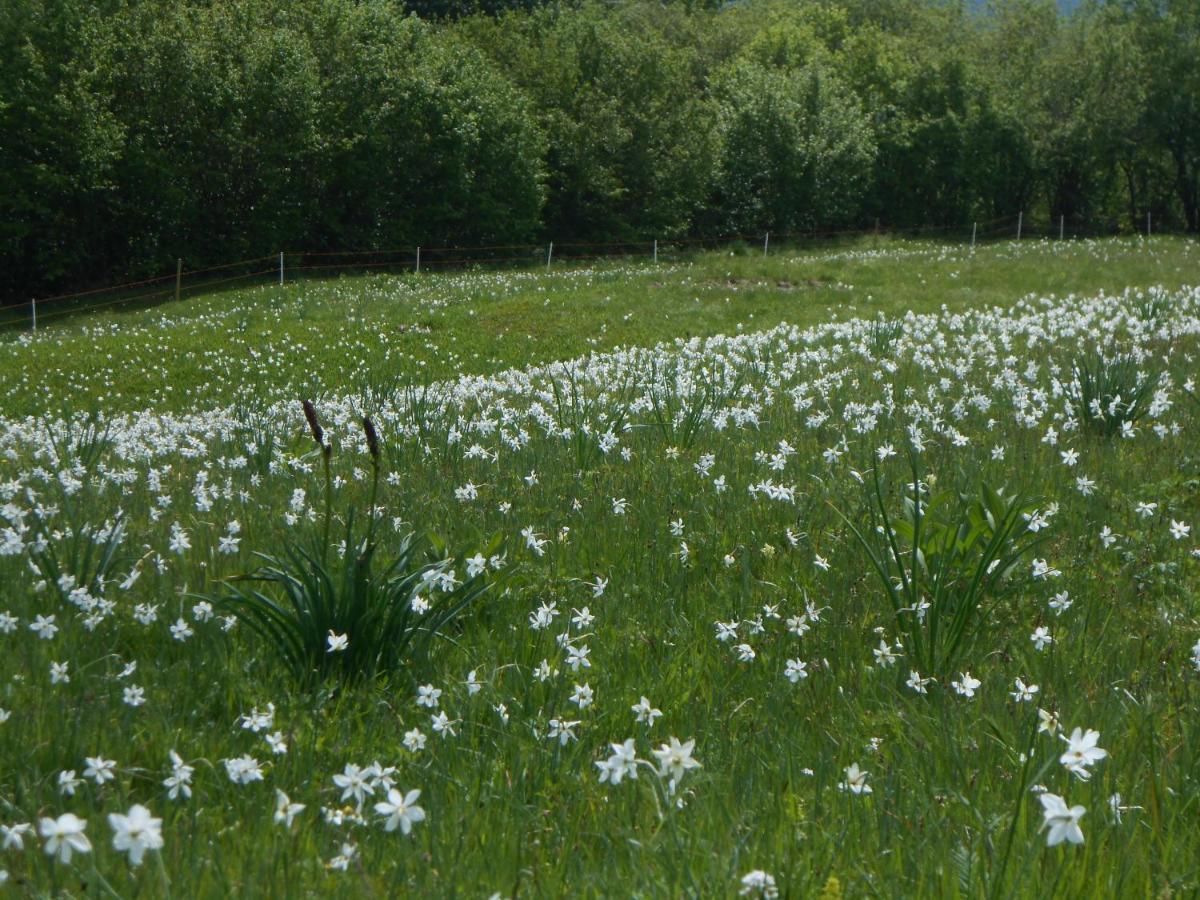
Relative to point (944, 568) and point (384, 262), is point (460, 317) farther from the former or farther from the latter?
point (944, 568)

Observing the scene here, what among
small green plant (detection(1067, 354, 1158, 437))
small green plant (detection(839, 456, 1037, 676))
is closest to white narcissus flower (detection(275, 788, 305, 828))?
small green plant (detection(839, 456, 1037, 676))

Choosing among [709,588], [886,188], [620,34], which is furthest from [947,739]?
[886,188]

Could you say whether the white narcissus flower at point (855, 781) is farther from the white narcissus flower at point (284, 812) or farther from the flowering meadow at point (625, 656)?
the white narcissus flower at point (284, 812)

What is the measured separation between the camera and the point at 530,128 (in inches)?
1793

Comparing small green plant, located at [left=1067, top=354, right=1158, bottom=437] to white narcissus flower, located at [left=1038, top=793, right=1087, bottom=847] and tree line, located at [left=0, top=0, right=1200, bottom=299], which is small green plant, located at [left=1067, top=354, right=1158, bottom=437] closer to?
white narcissus flower, located at [left=1038, top=793, right=1087, bottom=847]

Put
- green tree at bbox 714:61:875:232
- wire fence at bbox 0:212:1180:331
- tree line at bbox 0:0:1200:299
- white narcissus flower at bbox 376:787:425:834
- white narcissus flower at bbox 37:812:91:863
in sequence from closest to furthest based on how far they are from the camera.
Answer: white narcissus flower at bbox 37:812:91:863 → white narcissus flower at bbox 376:787:425:834 → wire fence at bbox 0:212:1180:331 → tree line at bbox 0:0:1200:299 → green tree at bbox 714:61:875:232

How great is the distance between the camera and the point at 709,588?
4.76 meters

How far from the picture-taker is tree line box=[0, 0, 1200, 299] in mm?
37312

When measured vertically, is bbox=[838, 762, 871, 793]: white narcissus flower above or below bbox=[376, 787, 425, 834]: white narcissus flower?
below

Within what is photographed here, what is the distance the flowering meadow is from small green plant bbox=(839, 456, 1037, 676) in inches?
1.0

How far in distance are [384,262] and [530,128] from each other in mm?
9544

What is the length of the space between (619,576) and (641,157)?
4803 centimetres

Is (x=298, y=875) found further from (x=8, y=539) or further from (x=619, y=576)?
(x=8, y=539)

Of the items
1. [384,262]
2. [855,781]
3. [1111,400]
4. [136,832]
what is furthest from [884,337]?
[384,262]
